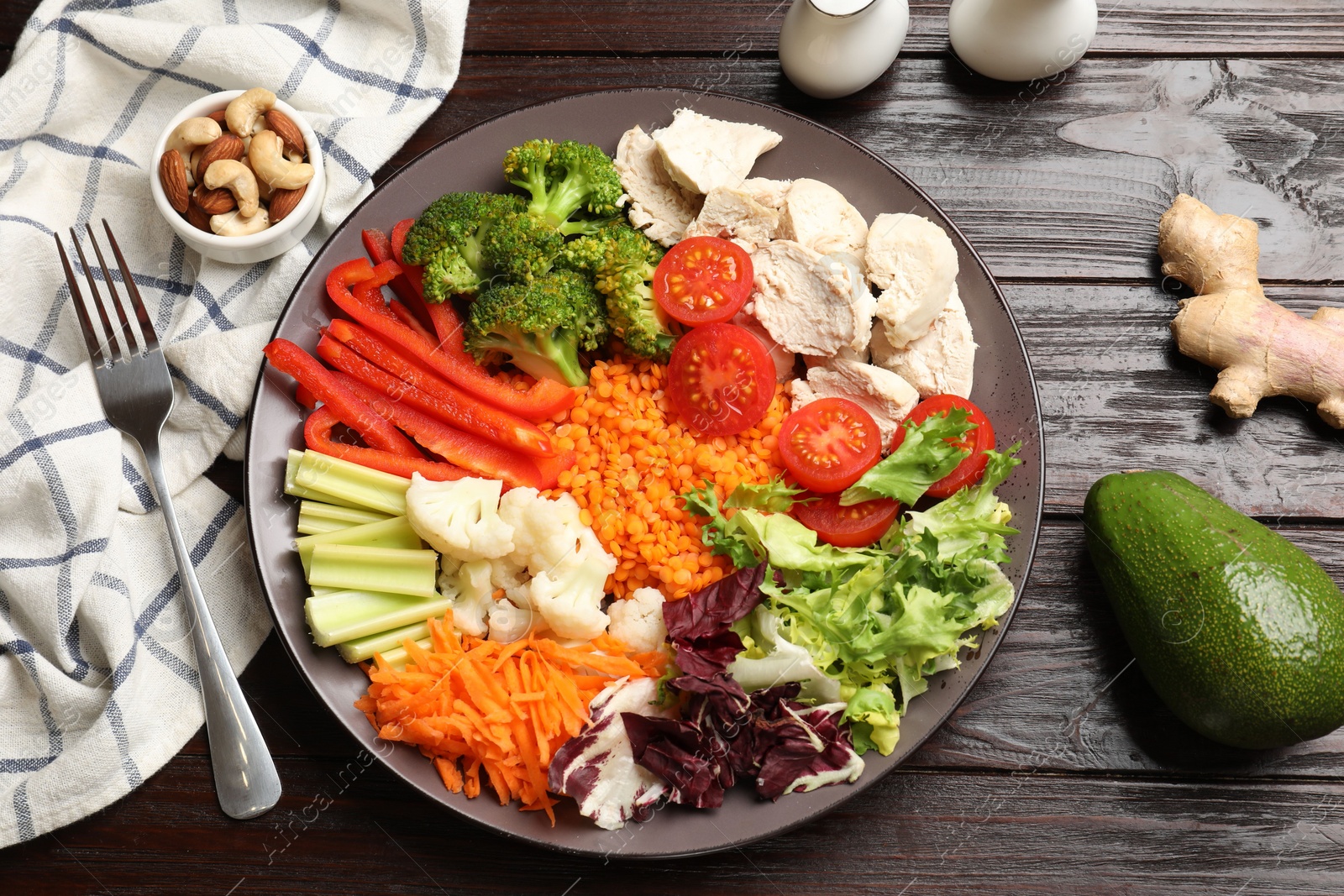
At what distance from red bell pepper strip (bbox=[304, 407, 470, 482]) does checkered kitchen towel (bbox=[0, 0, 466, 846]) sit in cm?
37

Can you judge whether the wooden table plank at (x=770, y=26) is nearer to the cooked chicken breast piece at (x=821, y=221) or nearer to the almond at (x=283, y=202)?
the cooked chicken breast piece at (x=821, y=221)

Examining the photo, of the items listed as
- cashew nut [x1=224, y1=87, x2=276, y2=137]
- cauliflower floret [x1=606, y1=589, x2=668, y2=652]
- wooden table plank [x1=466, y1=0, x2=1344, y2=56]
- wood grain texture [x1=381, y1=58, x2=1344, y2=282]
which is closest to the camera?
cauliflower floret [x1=606, y1=589, x2=668, y2=652]

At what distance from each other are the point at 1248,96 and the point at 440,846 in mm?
4026

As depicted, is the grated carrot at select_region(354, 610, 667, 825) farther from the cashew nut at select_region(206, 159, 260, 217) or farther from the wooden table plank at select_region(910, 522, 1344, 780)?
the cashew nut at select_region(206, 159, 260, 217)

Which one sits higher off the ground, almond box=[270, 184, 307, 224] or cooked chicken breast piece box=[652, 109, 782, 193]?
cooked chicken breast piece box=[652, 109, 782, 193]

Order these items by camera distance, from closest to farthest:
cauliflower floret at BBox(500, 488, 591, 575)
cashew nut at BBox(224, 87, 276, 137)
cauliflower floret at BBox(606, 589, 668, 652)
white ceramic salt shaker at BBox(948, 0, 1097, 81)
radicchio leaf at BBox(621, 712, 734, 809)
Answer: radicchio leaf at BBox(621, 712, 734, 809) → cauliflower floret at BBox(500, 488, 591, 575) → cauliflower floret at BBox(606, 589, 668, 652) → cashew nut at BBox(224, 87, 276, 137) → white ceramic salt shaker at BBox(948, 0, 1097, 81)

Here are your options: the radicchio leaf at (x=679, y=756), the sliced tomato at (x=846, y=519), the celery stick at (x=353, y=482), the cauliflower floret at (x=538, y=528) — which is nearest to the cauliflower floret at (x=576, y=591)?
the cauliflower floret at (x=538, y=528)

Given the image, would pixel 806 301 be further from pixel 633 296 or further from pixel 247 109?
pixel 247 109

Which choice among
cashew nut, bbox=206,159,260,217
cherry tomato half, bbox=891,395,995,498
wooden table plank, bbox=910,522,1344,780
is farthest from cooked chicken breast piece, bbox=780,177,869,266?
cashew nut, bbox=206,159,260,217

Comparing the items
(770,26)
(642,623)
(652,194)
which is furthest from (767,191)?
(642,623)

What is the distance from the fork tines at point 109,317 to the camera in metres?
2.95

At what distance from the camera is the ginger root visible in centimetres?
304

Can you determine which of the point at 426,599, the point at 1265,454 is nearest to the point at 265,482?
the point at 426,599

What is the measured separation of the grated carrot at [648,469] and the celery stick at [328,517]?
1.94 ft
